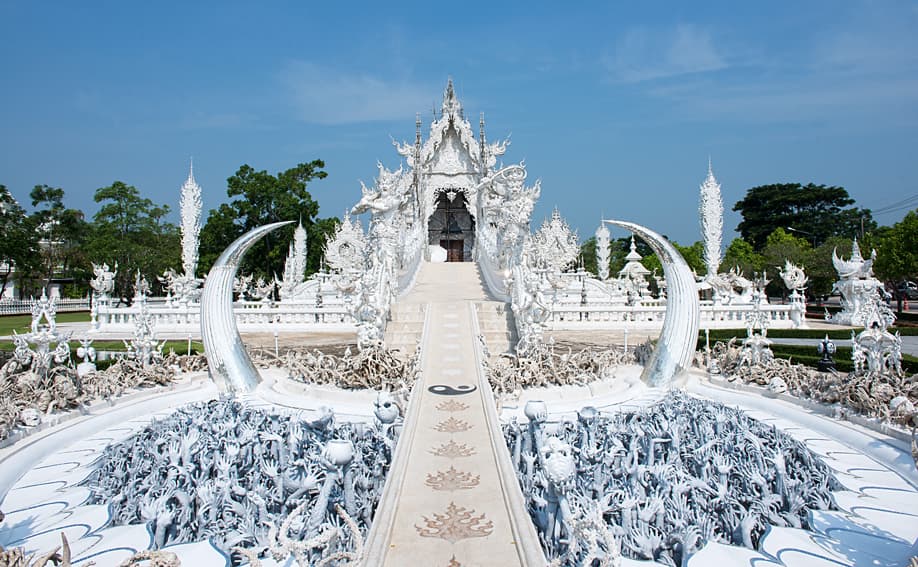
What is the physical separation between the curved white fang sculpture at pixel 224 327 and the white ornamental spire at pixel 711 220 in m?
25.7

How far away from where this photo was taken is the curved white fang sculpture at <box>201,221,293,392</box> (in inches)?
366

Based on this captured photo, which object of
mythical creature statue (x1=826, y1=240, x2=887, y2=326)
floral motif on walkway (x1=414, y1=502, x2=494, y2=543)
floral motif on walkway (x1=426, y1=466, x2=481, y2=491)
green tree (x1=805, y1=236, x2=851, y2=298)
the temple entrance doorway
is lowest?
floral motif on walkway (x1=414, y1=502, x2=494, y2=543)

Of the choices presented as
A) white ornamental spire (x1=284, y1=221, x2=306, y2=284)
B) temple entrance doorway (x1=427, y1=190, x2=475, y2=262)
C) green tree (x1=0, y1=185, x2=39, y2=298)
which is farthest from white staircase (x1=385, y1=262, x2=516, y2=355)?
green tree (x1=0, y1=185, x2=39, y2=298)

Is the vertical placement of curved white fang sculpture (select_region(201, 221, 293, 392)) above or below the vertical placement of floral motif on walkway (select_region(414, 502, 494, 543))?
above

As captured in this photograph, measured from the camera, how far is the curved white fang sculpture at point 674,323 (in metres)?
9.12

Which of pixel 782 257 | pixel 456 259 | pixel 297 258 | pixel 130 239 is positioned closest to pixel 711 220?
pixel 782 257

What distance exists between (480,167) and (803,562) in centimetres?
2408

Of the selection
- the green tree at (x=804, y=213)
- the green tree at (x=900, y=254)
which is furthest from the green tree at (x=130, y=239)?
the green tree at (x=804, y=213)

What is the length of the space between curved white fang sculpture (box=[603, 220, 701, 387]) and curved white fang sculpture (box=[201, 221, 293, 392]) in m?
6.11

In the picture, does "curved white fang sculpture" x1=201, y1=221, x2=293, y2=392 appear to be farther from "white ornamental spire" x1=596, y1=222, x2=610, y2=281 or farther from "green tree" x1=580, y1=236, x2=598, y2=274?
"green tree" x1=580, y1=236, x2=598, y2=274

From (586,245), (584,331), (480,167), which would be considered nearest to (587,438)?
(584,331)

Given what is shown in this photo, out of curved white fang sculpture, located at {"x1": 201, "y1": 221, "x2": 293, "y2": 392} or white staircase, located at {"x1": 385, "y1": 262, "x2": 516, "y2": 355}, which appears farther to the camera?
white staircase, located at {"x1": 385, "y1": 262, "x2": 516, "y2": 355}

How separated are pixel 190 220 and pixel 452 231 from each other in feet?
42.8

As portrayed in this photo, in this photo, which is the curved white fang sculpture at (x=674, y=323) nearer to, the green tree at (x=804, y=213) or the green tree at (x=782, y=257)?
the green tree at (x=782, y=257)
